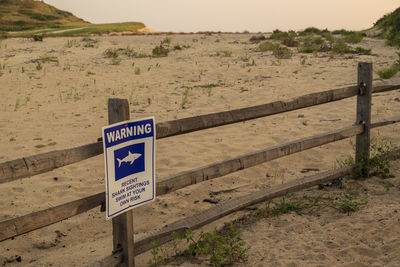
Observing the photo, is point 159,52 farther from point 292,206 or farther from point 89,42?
point 292,206

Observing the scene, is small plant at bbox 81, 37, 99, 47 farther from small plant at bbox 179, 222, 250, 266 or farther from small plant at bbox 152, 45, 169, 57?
small plant at bbox 179, 222, 250, 266

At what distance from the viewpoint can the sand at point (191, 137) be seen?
168 inches

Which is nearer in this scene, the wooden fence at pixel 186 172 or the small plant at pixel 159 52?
the wooden fence at pixel 186 172

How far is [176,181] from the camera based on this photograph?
12.9 feet

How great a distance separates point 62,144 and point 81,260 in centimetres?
407

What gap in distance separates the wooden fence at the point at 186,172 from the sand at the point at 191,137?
14.0 inches

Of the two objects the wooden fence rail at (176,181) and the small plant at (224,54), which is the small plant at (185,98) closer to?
the wooden fence rail at (176,181)

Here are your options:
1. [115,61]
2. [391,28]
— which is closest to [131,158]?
[115,61]

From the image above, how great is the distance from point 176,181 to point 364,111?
277cm

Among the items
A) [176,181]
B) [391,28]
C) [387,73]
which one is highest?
[391,28]

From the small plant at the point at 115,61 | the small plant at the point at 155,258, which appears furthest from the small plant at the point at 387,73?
the small plant at the point at 155,258

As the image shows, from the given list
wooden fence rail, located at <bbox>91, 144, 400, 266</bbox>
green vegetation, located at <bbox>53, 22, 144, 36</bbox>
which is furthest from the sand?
green vegetation, located at <bbox>53, 22, 144, 36</bbox>

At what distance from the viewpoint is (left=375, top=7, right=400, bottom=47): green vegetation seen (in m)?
20.9

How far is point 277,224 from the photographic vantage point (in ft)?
14.8
